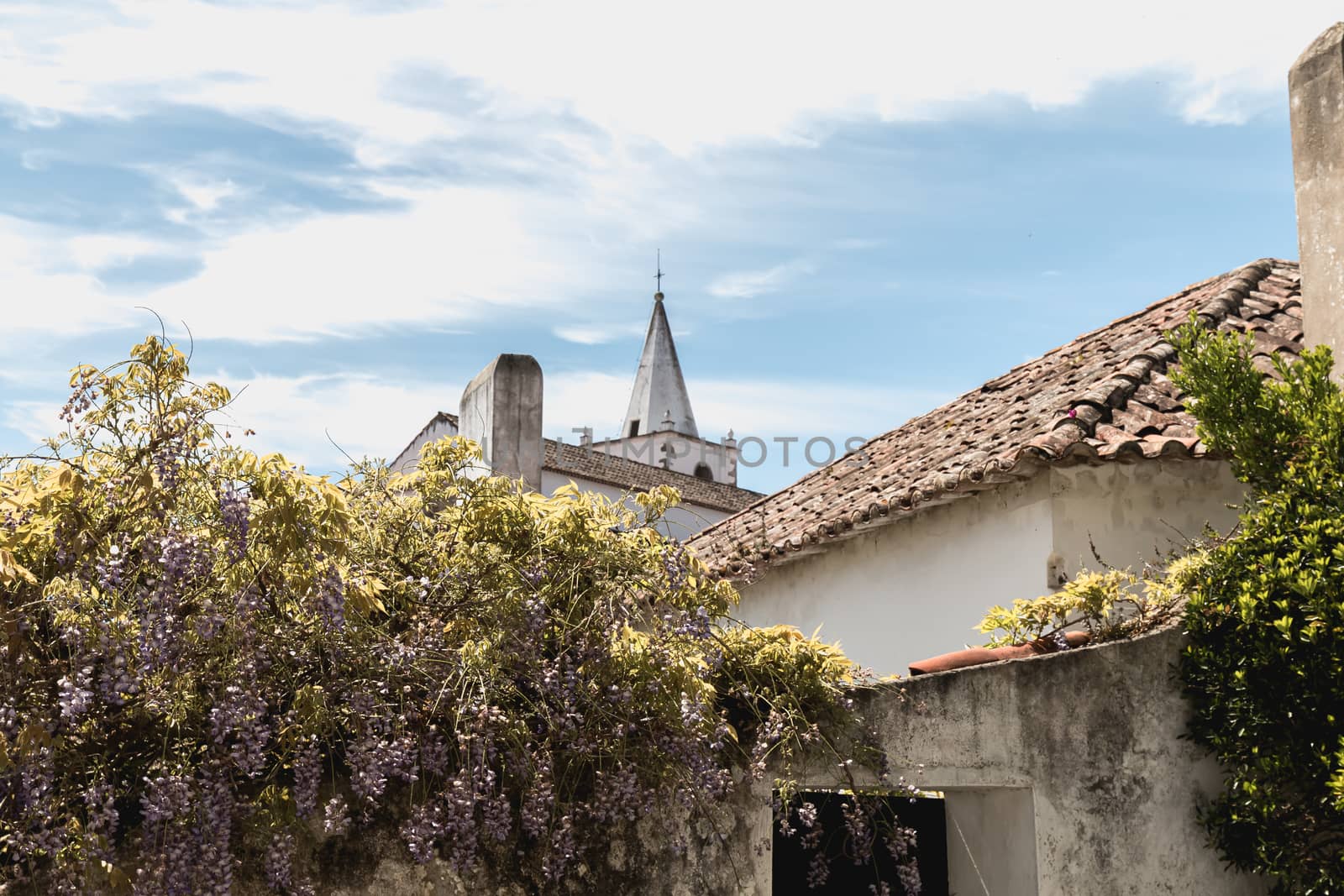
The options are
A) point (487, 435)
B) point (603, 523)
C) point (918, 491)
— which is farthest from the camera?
point (487, 435)

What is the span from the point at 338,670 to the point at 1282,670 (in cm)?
456

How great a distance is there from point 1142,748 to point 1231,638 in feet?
2.36

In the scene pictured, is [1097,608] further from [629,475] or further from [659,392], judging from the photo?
[659,392]

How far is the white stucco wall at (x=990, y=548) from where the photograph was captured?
8.70 m

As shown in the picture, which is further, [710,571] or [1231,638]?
[1231,638]

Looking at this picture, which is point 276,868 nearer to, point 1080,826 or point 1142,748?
point 1080,826

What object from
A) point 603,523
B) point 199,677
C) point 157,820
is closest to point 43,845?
point 157,820

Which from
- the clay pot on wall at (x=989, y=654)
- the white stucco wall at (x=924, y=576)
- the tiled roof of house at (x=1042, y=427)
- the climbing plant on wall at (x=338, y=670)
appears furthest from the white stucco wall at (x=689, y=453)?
the climbing plant on wall at (x=338, y=670)

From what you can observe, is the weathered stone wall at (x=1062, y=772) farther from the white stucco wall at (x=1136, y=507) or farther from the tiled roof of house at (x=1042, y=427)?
the white stucco wall at (x=1136, y=507)

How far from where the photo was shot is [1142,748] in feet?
20.7

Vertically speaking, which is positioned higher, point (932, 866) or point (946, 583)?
point (946, 583)

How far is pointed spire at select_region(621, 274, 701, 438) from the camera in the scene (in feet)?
155

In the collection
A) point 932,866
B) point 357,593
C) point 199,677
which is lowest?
point 932,866

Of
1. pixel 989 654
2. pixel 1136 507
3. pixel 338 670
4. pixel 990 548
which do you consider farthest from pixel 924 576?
pixel 338 670
